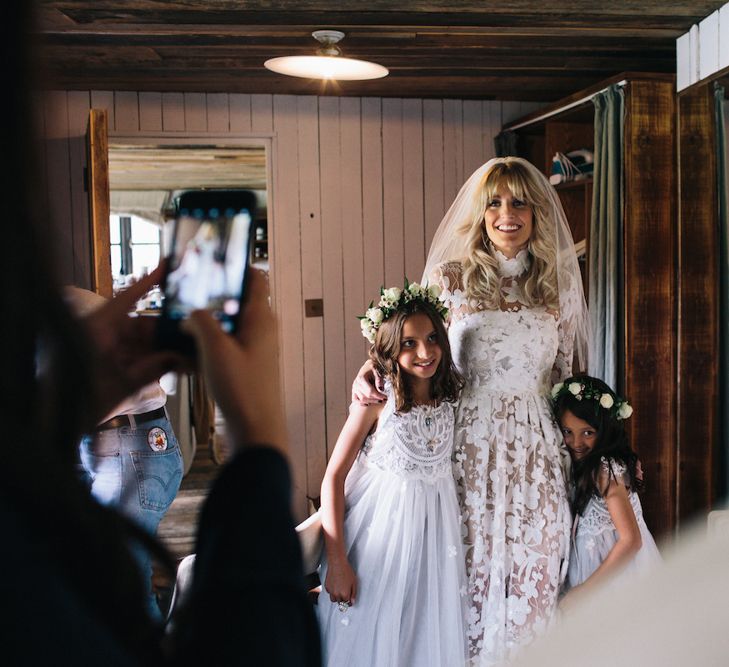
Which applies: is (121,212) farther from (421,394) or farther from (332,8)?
(421,394)

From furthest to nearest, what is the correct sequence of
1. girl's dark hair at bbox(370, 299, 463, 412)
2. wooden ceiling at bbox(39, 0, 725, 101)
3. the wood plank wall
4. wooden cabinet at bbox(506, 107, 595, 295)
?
1. the wood plank wall
2. wooden cabinet at bbox(506, 107, 595, 295)
3. wooden ceiling at bbox(39, 0, 725, 101)
4. girl's dark hair at bbox(370, 299, 463, 412)

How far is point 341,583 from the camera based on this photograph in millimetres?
2115

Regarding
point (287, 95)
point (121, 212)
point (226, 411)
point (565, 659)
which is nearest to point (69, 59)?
point (287, 95)

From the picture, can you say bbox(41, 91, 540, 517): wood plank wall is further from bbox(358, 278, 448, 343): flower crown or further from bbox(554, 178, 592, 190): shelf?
bbox(358, 278, 448, 343): flower crown

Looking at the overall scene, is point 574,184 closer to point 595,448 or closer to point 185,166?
point 595,448

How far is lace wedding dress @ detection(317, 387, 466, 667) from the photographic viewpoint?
2.09 metres

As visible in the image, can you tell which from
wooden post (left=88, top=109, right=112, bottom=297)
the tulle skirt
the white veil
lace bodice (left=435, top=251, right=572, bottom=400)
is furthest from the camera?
wooden post (left=88, top=109, right=112, bottom=297)

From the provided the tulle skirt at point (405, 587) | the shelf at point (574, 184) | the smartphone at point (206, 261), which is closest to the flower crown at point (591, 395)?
the tulle skirt at point (405, 587)

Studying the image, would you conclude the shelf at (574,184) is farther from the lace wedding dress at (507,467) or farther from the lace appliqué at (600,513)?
the lace appliqué at (600,513)

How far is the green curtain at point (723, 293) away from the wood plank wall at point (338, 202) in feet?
4.56

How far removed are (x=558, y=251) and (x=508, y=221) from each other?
0.71ft

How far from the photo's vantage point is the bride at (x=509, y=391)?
7.15ft

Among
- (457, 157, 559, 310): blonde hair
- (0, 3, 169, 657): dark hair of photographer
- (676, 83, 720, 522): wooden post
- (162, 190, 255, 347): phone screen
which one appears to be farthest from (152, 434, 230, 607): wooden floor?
(0, 3, 169, 657): dark hair of photographer

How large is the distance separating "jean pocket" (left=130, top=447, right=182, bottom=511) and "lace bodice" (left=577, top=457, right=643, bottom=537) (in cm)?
120
